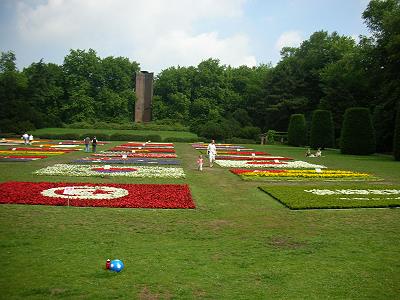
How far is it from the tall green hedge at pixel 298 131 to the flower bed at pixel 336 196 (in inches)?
1426

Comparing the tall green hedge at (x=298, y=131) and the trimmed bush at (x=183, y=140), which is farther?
the trimmed bush at (x=183, y=140)

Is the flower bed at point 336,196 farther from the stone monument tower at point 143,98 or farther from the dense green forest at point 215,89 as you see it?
the stone monument tower at point 143,98

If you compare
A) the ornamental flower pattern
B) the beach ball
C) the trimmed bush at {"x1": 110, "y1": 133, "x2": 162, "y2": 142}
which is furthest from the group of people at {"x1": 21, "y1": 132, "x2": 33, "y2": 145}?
the beach ball

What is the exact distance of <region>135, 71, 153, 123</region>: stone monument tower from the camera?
3403 inches

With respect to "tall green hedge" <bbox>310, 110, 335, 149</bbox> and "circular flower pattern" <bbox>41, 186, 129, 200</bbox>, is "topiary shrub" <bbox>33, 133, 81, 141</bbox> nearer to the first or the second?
"tall green hedge" <bbox>310, 110, 335, 149</bbox>

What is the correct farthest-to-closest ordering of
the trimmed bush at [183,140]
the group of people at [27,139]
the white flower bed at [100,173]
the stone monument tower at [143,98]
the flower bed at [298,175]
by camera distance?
the stone monument tower at [143,98], the trimmed bush at [183,140], the group of people at [27,139], the flower bed at [298,175], the white flower bed at [100,173]

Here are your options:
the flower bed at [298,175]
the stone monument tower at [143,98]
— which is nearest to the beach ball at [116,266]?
the flower bed at [298,175]

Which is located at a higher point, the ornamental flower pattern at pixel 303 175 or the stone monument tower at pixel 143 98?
the stone monument tower at pixel 143 98

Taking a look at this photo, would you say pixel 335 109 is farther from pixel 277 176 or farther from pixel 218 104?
pixel 277 176

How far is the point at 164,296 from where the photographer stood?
19.4 ft

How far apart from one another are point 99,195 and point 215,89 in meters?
78.8

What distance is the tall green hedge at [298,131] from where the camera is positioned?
53031mm

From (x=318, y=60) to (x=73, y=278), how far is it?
2832 inches

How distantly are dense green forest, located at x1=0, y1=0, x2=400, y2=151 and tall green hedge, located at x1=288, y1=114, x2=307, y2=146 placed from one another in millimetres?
7046
